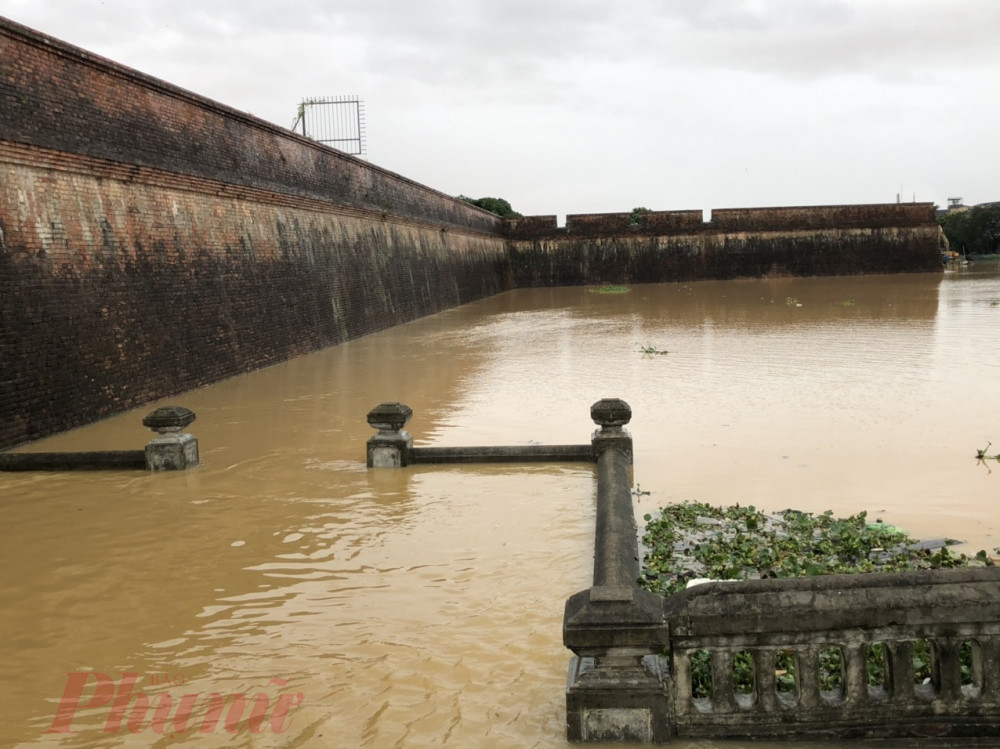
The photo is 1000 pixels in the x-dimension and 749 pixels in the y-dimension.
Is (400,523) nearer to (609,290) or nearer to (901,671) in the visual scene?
(901,671)

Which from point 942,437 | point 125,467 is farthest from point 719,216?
point 125,467

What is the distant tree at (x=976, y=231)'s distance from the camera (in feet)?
187

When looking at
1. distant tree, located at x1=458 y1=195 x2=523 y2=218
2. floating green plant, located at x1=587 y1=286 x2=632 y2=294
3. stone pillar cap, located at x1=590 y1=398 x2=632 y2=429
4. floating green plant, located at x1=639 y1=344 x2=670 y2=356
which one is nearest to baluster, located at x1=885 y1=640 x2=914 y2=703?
stone pillar cap, located at x1=590 y1=398 x2=632 y2=429

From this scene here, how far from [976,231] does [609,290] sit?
3760 centimetres

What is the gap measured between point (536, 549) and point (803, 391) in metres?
5.61

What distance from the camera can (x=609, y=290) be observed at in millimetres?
31812

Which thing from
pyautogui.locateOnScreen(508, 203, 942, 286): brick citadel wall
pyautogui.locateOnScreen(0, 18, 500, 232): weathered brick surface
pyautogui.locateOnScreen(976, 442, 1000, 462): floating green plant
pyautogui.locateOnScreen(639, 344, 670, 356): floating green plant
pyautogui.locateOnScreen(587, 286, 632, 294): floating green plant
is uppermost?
pyautogui.locateOnScreen(0, 18, 500, 232): weathered brick surface

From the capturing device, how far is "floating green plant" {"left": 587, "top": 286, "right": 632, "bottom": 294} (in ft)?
103

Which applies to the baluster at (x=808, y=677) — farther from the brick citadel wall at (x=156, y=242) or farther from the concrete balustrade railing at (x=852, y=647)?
the brick citadel wall at (x=156, y=242)

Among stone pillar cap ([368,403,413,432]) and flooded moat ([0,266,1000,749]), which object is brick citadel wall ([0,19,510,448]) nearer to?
flooded moat ([0,266,1000,749])

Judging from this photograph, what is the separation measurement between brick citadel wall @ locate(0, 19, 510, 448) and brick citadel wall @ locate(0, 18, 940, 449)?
0.02m

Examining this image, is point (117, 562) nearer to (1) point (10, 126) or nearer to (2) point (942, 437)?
(1) point (10, 126)

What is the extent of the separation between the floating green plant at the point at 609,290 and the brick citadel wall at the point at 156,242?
10530mm

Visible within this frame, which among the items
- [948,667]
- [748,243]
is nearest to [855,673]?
[948,667]
